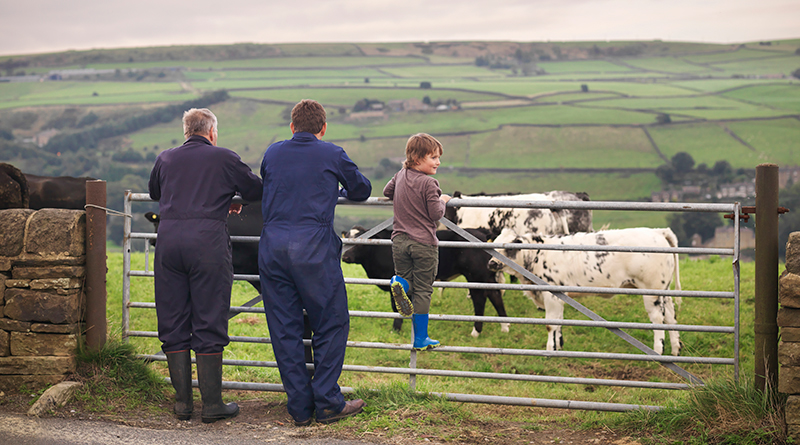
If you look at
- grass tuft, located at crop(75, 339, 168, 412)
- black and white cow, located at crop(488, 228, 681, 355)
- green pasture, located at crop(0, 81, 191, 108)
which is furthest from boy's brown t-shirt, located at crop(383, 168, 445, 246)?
green pasture, located at crop(0, 81, 191, 108)

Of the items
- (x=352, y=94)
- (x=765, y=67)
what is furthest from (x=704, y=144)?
(x=352, y=94)

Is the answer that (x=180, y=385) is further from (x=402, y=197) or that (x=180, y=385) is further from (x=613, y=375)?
(x=613, y=375)

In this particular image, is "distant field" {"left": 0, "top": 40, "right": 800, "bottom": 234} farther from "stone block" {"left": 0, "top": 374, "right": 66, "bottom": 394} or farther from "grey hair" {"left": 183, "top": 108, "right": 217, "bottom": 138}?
"stone block" {"left": 0, "top": 374, "right": 66, "bottom": 394}

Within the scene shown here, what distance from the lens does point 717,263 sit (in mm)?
12984

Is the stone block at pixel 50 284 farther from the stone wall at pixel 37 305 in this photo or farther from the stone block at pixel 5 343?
the stone block at pixel 5 343

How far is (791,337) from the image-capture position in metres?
3.80

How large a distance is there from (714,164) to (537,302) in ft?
238

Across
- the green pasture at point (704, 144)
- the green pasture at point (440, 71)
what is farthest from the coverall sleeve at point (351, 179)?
the green pasture at point (440, 71)

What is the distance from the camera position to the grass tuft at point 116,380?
4672mm

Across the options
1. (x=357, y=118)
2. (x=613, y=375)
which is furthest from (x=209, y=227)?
(x=357, y=118)

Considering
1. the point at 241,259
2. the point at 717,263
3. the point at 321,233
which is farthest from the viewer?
the point at 717,263

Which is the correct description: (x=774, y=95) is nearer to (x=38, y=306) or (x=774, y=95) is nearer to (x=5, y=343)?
(x=38, y=306)

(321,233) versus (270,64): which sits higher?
(270,64)

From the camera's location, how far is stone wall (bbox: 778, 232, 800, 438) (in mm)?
3764
